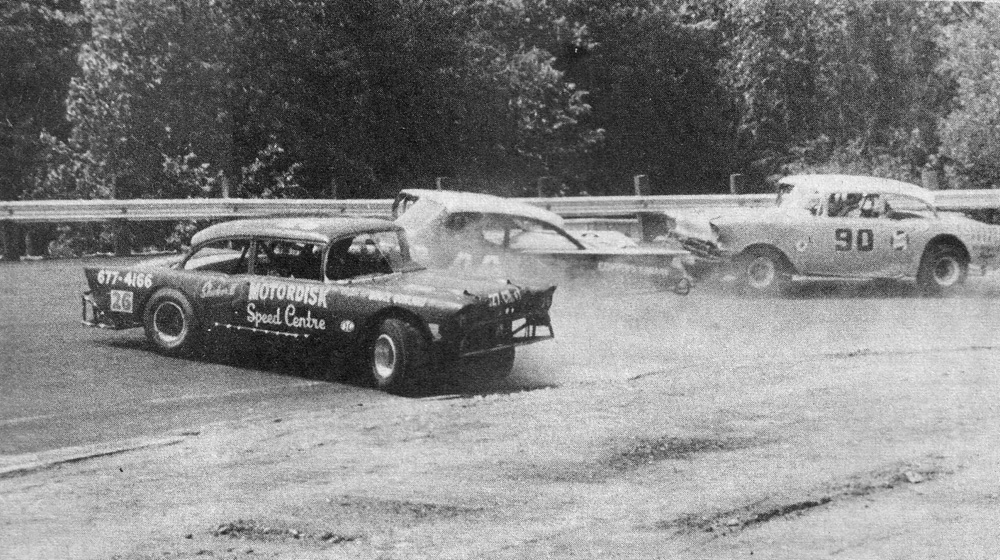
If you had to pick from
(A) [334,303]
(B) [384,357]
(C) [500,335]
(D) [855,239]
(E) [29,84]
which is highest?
(E) [29,84]

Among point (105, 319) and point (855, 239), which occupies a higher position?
point (855, 239)

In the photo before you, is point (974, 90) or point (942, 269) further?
point (942, 269)

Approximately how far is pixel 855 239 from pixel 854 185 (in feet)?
13.5

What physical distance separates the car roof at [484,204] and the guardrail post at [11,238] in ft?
6.79

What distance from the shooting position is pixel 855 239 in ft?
43.6

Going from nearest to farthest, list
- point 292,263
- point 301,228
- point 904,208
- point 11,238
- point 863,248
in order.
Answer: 1. point 11,238
2. point 301,228
3. point 292,263
4. point 904,208
5. point 863,248

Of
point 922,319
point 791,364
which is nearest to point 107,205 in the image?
point 791,364

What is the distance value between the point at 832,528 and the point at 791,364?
3.30 metres

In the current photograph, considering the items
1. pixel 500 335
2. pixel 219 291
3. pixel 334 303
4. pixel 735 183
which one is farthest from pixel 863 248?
pixel 219 291

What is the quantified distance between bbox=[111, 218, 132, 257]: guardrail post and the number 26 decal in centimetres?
941

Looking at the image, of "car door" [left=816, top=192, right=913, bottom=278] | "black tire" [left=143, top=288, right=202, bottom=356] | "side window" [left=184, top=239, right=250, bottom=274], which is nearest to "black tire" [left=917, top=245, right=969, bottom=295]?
"car door" [left=816, top=192, right=913, bottom=278]

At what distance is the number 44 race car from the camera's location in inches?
331

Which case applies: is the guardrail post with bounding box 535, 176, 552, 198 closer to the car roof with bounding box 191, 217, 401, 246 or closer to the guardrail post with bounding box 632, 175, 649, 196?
the guardrail post with bounding box 632, 175, 649, 196

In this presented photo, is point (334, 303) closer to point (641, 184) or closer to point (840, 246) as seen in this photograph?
point (641, 184)
